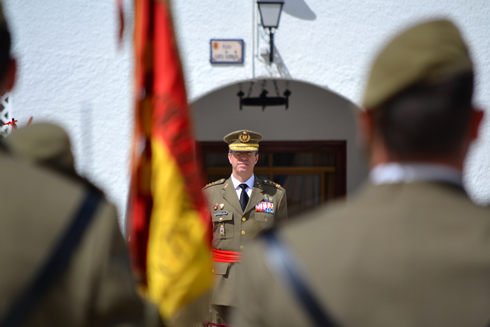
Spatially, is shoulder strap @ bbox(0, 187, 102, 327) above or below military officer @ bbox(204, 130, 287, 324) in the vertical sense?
above

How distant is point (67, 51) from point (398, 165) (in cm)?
421

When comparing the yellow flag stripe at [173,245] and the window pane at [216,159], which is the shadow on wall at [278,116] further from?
the yellow flag stripe at [173,245]

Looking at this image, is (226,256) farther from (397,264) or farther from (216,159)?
(397,264)

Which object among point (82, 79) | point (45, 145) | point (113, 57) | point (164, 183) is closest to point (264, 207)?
point (113, 57)

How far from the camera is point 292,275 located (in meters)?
0.79

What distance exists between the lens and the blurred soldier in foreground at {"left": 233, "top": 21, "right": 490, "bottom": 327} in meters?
0.75

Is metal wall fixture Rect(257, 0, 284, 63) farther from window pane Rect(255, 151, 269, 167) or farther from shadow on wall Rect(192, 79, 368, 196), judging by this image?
window pane Rect(255, 151, 269, 167)

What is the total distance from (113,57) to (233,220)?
2.04 metres

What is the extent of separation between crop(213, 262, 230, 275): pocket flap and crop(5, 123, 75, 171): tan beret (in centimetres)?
264

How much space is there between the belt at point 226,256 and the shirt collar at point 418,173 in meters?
2.85

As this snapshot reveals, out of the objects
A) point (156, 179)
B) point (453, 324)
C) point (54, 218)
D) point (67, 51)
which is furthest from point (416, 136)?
point (67, 51)

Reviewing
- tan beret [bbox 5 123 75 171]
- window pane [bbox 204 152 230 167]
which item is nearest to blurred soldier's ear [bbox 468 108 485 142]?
tan beret [bbox 5 123 75 171]

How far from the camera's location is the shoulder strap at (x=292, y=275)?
0.76 m

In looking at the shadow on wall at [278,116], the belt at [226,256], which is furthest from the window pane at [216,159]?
the belt at [226,256]
